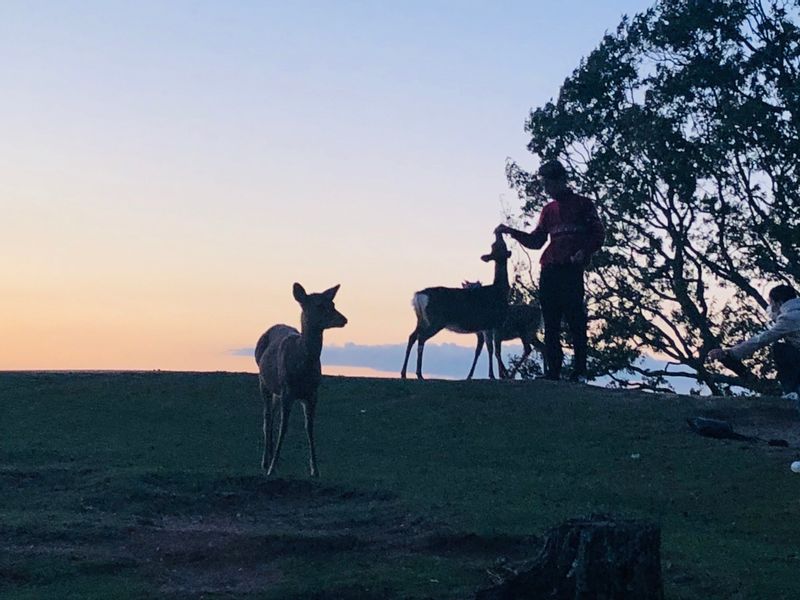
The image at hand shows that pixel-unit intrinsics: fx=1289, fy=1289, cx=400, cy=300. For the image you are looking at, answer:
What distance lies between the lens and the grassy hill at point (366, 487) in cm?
938

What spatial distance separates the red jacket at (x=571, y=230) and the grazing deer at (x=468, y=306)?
391cm

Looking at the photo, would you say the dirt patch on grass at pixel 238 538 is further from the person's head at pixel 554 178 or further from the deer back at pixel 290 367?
the person's head at pixel 554 178

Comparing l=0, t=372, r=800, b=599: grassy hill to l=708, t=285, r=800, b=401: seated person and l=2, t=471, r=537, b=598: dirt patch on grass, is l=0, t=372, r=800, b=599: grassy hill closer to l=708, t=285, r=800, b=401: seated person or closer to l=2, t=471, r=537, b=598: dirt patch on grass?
l=2, t=471, r=537, b=598: dirt patch on grass

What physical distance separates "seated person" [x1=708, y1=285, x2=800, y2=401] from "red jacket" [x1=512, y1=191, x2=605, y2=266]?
4.71 m

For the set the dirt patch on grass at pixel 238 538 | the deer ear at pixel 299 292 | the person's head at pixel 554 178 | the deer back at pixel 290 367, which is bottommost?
the dirt patch on grass at pixel 238 538

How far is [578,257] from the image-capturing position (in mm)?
16266

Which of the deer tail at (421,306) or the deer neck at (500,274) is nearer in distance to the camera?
the deer neck at (500,274)

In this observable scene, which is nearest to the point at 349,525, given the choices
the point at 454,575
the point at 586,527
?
the point at 454,575

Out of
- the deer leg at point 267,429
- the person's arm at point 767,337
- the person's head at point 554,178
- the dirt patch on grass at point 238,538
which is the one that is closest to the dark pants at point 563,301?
the person's head at point 554,178

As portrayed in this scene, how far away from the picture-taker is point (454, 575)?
9062 millimetres

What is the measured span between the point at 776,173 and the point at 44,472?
16.9 m

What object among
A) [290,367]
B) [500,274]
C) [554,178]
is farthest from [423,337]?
[290,367]

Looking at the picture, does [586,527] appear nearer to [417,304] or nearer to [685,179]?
[417,304]

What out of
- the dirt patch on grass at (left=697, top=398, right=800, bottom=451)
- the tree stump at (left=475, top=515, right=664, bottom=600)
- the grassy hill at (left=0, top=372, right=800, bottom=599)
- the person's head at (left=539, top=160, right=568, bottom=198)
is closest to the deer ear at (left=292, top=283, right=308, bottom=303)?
the grassy hill at (left=0, top=372, right=800, bottom=599)
